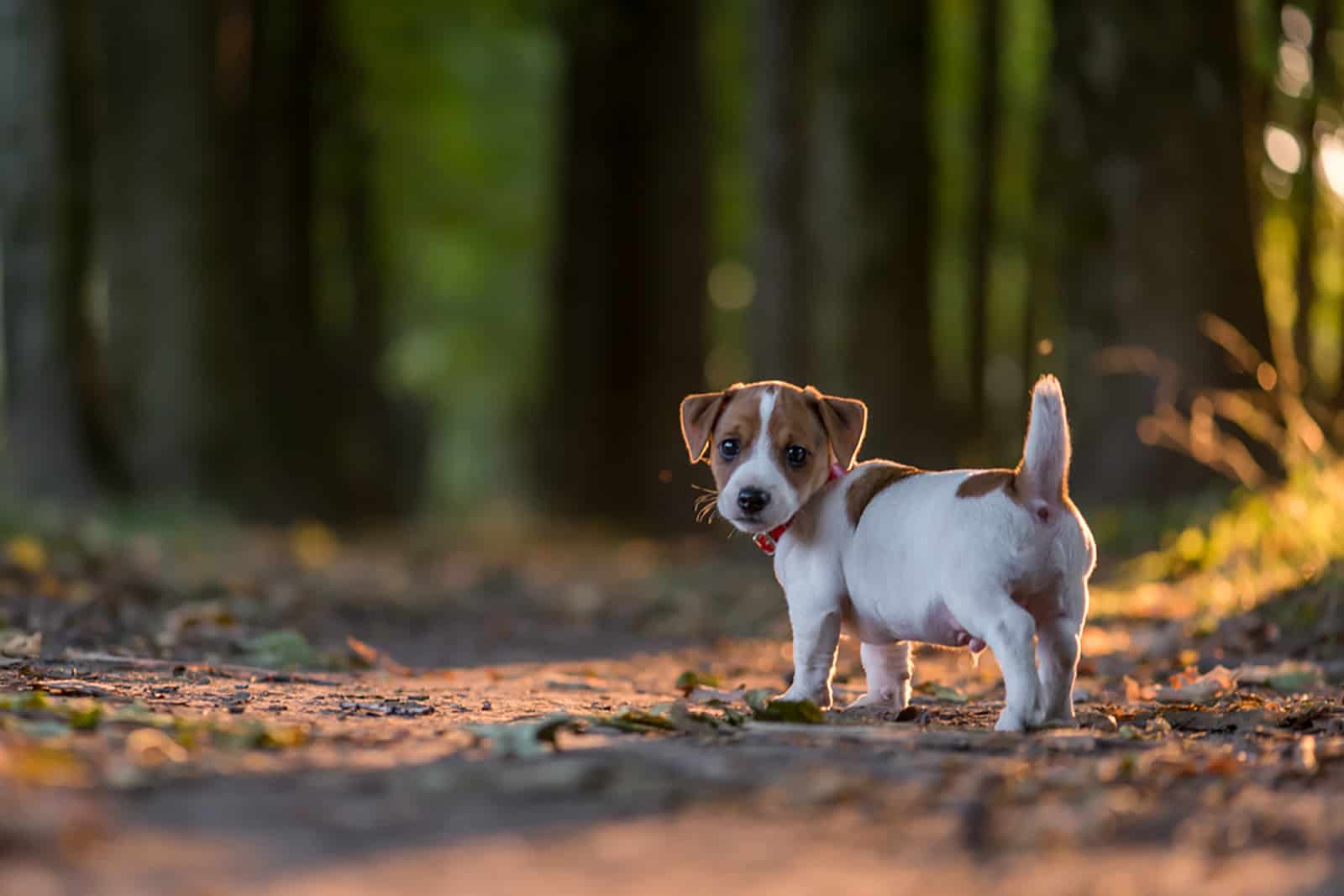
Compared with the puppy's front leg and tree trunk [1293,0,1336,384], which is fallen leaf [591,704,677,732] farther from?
tree trunk [1293,0,1336,384]

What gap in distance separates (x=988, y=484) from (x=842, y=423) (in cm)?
91

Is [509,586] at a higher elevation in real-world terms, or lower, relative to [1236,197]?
lower

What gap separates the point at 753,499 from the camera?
19.0ft

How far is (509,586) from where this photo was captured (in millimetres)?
15211

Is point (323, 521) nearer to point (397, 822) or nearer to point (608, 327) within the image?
point (608, 327)

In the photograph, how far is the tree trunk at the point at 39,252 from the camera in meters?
15.6

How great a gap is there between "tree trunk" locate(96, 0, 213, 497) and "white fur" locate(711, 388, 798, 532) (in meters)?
15.0

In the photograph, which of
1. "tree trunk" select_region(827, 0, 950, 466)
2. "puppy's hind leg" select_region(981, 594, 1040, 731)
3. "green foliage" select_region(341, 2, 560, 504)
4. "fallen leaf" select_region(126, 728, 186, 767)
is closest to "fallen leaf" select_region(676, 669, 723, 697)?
"puppy's hind leg" select_region(981, 594, 1040, 731)

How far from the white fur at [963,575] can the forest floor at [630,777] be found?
0.23 m

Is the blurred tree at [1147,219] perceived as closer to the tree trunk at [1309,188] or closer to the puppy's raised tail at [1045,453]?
the tree trunk at [1309,188]

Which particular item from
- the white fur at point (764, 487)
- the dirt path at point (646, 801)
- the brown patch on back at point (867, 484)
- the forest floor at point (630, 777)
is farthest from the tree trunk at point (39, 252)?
the brown patch on back at point (867, 484)

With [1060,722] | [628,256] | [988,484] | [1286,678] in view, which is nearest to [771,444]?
[988,484]

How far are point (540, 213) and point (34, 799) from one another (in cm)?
2893

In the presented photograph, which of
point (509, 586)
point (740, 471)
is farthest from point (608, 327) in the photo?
point (740, 471)
